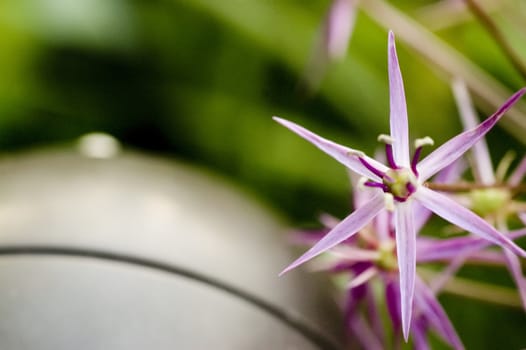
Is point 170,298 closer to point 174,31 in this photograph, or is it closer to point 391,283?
point 391,283

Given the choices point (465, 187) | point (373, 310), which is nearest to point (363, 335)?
point (373, 310)

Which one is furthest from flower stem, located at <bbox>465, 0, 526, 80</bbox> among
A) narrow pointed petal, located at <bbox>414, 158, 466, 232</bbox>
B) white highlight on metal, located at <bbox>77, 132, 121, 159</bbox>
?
white highlight on metal, located at <bbox>77, 132, 121, 159</bbox>

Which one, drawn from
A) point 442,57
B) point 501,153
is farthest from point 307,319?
point 501,153

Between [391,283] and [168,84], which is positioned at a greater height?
[168,84]

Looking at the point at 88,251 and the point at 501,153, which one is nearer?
the point at 88,251

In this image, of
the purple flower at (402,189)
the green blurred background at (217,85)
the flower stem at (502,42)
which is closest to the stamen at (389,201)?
the purple flower at (402,189)

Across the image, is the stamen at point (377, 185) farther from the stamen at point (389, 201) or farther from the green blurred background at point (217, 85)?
the green blurred background at point (217, 85)
